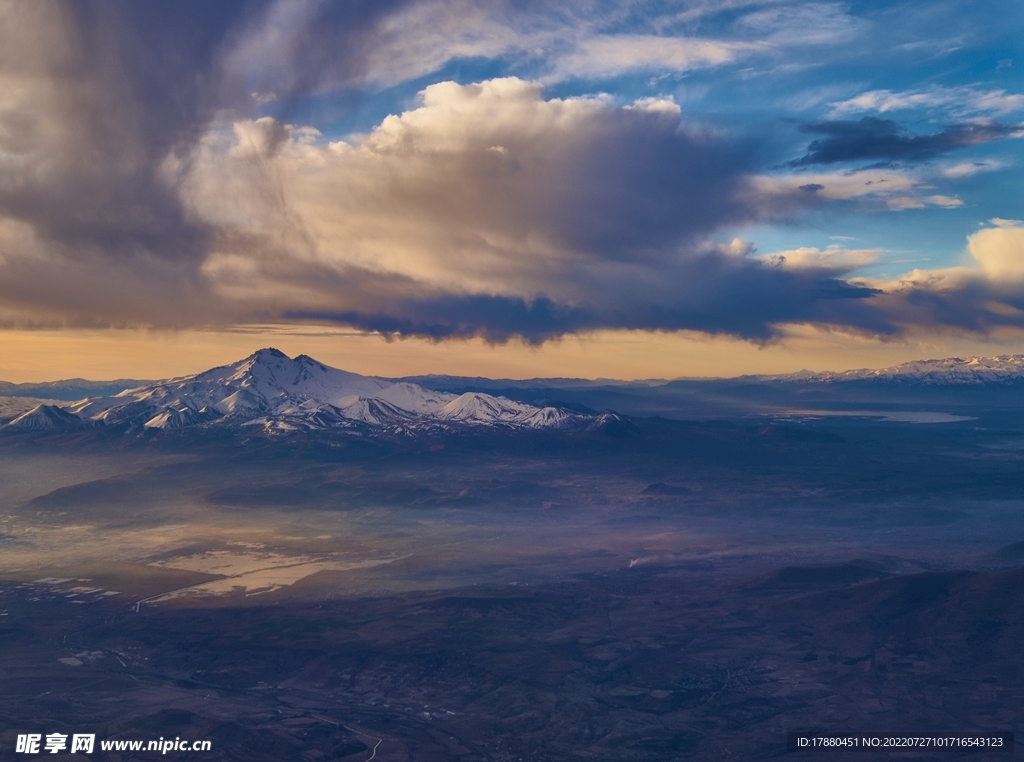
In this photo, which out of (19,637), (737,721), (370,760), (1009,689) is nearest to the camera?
(370,760)

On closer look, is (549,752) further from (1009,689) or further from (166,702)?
(1009,689)

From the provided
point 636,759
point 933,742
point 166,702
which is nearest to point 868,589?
point 933,742

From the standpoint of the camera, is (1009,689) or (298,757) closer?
(298,757)

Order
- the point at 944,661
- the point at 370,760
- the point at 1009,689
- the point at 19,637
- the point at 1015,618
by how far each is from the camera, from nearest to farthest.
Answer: the point at 370,760 → the point at 1009,689 → the point at 944,661 → the point at 1015,618 → the point at 19,637

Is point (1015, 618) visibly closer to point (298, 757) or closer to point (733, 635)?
point (733, 635)

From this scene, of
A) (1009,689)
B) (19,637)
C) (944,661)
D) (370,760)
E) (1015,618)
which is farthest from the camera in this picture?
(19,637)

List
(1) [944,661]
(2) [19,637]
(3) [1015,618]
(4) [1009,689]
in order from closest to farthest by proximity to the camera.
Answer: (4) [1009,689] → (1) [944,661] → (3) [1015,618] → (2) [19,637]

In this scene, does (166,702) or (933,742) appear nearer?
(933,742)

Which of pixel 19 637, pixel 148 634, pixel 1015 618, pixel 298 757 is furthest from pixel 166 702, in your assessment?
pixel 1015 618
